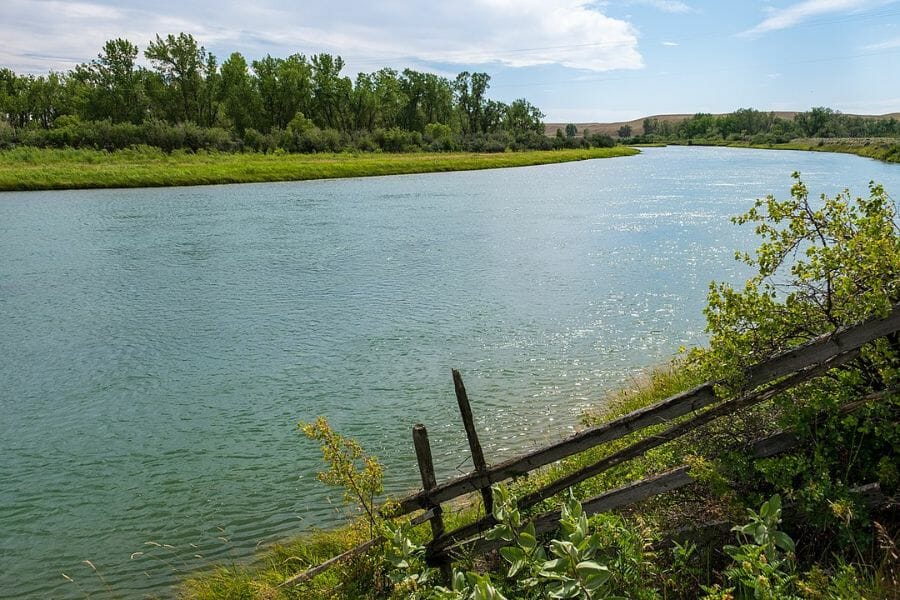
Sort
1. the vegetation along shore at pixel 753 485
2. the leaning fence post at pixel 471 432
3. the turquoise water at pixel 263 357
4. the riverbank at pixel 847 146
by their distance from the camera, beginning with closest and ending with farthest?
1. the vegetation along shore at pixel 753 485
2. the leaning fence post at pixel 471 432
3. the turquoise water at pixel 263 357
4. the riverbank at pixel 847 146

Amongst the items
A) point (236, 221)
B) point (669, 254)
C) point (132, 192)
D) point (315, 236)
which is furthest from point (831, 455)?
point (132, 192)

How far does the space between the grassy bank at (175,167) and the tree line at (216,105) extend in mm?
7908

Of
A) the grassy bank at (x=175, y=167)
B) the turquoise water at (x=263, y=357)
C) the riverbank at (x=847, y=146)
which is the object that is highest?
the riverbank at (x=847, y=146)

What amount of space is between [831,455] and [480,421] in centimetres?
622

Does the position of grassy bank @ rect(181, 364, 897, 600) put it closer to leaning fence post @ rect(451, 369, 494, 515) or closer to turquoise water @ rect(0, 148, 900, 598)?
leaning fence post @ rect(451, 369, 494, 515)

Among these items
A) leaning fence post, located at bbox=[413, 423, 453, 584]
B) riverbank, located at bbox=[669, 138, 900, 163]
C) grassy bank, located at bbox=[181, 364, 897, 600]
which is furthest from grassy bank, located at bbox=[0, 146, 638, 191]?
leaning fence post, located at bbox=[413, 423, 453, 584]

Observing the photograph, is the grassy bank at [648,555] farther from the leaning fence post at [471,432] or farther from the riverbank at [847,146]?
the riverbank at [847,146]

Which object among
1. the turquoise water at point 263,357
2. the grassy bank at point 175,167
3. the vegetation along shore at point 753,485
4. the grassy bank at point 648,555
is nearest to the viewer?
the vegetation along shore at point 753,485

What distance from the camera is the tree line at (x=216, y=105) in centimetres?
9338

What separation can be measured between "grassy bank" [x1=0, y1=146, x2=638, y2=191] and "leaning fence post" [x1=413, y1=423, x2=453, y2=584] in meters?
62.9

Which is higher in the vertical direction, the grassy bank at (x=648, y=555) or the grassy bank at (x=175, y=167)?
the grassy bank at (x=175, y=167)

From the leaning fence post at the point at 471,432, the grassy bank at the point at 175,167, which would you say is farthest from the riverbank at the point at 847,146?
the leaning fence post at the point at 471,432

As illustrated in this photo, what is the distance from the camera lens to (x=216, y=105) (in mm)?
111062

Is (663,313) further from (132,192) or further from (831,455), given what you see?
(132,192)
